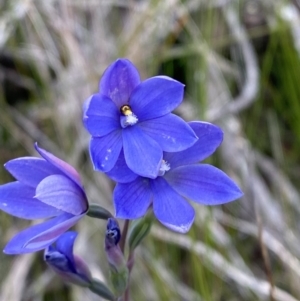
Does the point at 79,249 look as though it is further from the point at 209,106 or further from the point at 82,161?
the point at 209,106

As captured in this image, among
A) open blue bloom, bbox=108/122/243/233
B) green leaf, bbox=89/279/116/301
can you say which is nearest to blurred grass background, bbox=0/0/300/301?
green leaf, bbox=89/279/116/301

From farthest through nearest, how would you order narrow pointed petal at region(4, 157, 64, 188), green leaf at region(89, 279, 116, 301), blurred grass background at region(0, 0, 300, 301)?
blurred grass background at region(0, 0, 300, 301) < green leaf at region(89, 279, 116, 301) < narrow pointed petal at region(4, 157, 64, 188)

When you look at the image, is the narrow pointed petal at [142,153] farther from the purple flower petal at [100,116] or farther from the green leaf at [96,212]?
the green leaf at [96,212]

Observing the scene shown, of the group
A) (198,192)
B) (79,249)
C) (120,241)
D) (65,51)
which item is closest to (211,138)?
(198,192)

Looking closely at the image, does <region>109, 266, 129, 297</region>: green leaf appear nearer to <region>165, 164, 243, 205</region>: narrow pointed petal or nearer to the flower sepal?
the flower sepal

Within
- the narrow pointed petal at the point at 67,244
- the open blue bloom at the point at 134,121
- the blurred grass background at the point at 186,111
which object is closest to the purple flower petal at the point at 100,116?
the open blue bloom at the point at 134,121

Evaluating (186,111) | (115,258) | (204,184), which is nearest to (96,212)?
(115,258)

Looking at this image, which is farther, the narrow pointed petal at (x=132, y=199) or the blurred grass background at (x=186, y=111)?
the blurred grass background at (x=186, y=111)
